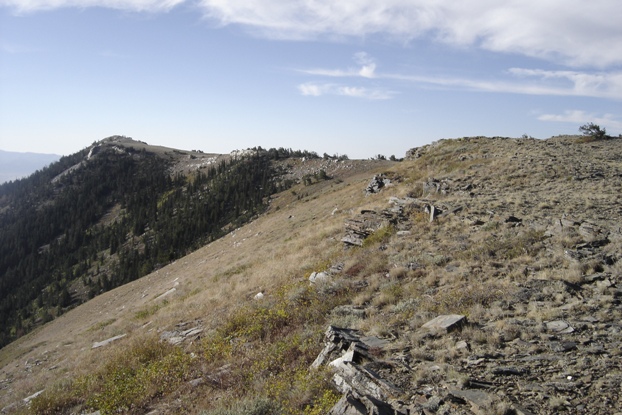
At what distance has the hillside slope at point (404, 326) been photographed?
6.95m

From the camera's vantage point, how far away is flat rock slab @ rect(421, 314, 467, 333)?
352 inches

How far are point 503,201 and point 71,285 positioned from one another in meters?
104

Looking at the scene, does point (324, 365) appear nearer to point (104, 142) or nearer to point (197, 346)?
point (197, 346)

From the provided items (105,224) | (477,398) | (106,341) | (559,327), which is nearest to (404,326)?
(559,327)

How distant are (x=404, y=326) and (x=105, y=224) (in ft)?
437

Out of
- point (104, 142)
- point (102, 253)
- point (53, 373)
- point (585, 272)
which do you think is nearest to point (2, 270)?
point (102, 253)

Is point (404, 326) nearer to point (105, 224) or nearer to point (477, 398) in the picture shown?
point (477, 398)

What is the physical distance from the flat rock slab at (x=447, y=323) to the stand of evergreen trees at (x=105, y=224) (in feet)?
197

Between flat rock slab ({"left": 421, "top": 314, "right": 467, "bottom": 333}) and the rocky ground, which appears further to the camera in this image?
flat rock slab ({"left": 421, "top": 314, "right": 467, "bottom": 333})

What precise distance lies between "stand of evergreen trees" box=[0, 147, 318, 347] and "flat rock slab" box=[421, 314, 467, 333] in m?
60.0

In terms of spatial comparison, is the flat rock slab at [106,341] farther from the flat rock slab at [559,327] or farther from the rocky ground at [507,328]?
the flat rock slab at [559,327]

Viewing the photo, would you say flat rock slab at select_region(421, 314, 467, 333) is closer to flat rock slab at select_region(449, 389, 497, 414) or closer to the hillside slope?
the hillside slope

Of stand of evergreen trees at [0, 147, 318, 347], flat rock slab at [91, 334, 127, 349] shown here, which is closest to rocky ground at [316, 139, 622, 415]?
flat rock slab at [91, 334, 127, 349]

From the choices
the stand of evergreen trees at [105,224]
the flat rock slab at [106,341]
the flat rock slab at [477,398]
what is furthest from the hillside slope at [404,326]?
the stand of evergreen trees at [105,224]
